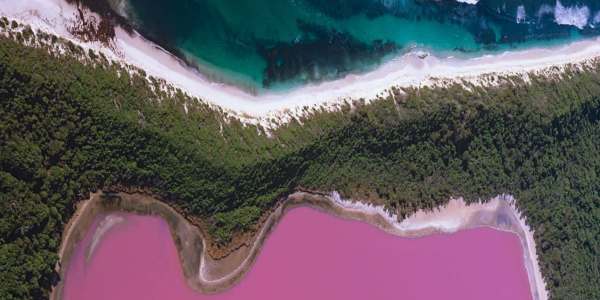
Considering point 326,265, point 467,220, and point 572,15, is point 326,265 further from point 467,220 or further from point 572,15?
point 572,15

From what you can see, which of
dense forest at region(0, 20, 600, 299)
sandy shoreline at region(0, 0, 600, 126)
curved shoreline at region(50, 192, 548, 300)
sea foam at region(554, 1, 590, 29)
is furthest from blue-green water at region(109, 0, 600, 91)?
curved shoreline at region(50, 192, 548, 300)

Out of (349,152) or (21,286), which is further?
(349,152)

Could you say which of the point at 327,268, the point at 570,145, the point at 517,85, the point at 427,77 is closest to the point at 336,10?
the point at 427,77

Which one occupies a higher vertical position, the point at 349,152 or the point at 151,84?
the point at 151,84

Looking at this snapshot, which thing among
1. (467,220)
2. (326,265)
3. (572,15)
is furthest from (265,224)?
Result: (572,15)

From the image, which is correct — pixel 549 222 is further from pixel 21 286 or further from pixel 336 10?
pixel 21 286

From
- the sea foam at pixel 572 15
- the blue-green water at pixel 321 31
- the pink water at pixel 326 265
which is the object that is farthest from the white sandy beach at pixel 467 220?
the sea foam at pixel 572 15
